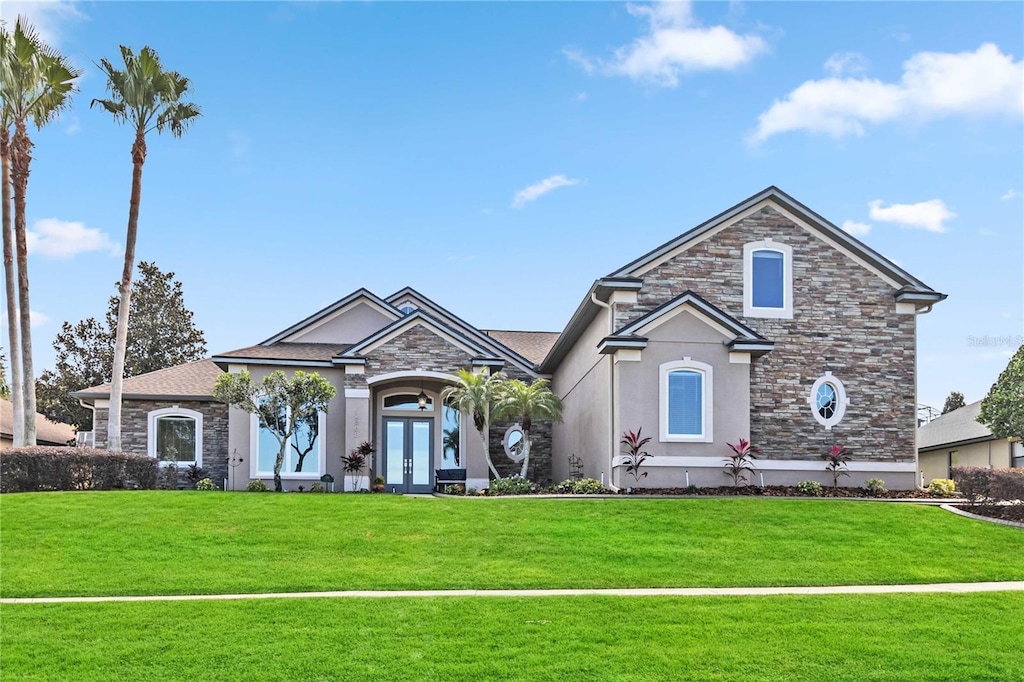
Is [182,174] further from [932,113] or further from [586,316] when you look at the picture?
[932,113]

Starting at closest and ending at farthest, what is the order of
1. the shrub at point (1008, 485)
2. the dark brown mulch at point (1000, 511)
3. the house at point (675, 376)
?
the dark brown mulch at point (1000, 511)
the shrub at point (1008, 485)
the house at point (675, 376)

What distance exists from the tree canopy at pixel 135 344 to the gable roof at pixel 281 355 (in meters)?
19.1

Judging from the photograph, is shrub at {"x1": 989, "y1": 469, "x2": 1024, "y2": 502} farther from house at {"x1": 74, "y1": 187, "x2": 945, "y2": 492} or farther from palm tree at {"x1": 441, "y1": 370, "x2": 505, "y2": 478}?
palm tree at {"x1": 441, "y1": 370, "x2": 505, "y2": 478}

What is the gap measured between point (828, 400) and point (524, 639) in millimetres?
15559

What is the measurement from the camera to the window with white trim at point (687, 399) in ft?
77.5

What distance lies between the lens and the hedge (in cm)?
2292

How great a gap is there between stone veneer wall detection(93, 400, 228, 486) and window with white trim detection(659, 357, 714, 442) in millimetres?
13352

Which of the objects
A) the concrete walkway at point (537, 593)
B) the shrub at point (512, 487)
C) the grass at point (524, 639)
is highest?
the shrub at point (512, 487)

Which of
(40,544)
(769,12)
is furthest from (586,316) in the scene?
(40,544)

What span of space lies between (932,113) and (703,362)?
7.30 metres

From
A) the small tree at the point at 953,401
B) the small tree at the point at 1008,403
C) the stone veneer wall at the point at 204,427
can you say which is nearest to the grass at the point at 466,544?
the stone veneer wall at the point at 204,427

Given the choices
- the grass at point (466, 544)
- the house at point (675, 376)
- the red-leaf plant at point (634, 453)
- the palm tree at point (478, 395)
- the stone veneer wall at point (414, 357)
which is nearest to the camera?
the grass at point (466, 544)

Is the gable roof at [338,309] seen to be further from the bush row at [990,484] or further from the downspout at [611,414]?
the bush row at [990,484]

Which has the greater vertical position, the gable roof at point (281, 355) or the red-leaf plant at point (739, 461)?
the gable roof at point (281, 355)
